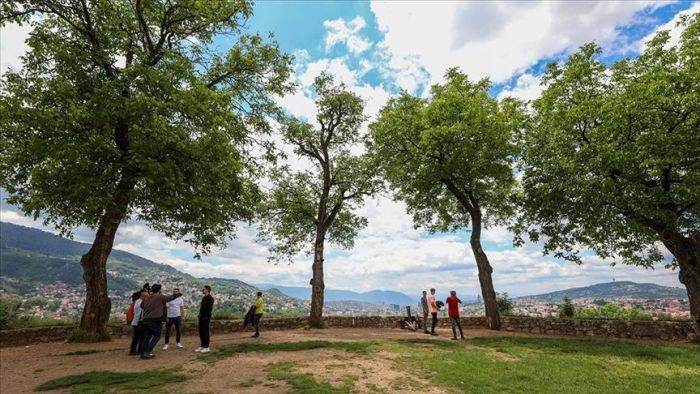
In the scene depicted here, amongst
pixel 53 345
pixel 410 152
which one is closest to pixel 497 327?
pixel 410 152

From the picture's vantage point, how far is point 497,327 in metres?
22.2

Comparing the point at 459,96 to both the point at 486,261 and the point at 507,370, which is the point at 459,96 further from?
the point at 507,370

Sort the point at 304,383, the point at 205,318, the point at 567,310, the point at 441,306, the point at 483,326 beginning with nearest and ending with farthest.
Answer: the point at 304,383 < the point at 205,318 < the point at 441,306 < the point at 567,310 < the point at 483,326

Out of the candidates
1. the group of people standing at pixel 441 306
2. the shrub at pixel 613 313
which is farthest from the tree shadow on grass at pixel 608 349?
the shrub at pixel 613 313

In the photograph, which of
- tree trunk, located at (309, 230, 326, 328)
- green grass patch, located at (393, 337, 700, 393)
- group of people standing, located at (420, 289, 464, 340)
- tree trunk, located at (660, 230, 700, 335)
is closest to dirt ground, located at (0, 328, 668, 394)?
green grass patch, located at (393, 337, 700, 393)

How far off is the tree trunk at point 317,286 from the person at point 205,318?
9873 millimetres

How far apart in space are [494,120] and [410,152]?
16.3ft

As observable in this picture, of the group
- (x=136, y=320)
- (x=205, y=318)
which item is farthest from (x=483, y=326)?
(x=136, y=320)

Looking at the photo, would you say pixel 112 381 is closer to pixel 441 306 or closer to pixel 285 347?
pixel 285 347

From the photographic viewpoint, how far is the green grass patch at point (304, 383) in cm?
807

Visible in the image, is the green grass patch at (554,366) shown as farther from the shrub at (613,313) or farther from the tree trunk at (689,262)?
the shrub at (613,313)

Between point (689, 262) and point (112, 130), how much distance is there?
2522 cm

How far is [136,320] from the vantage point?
13469mm

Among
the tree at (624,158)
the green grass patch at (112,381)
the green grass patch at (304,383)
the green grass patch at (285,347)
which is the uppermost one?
the tree at (624,158)
